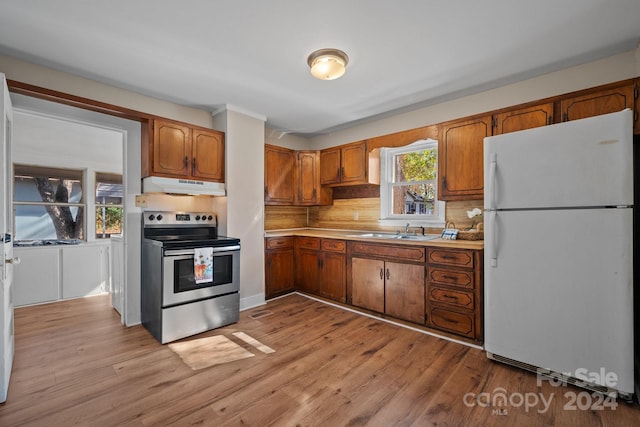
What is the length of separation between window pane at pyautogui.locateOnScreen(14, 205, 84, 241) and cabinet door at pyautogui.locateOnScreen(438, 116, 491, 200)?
5.26 m

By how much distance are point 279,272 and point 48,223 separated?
348 cm

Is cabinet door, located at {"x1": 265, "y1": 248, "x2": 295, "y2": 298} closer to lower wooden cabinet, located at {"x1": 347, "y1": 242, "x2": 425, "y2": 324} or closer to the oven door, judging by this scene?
the oven door

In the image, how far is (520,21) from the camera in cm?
195

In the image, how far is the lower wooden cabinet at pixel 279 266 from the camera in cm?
387

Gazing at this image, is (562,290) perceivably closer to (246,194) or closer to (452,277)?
(452,277)

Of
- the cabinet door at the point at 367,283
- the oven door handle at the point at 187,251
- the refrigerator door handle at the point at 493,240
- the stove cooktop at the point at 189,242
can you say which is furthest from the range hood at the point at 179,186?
the refrigerator door handle at the point at 493,240

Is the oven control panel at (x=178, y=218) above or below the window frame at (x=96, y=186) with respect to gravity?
below

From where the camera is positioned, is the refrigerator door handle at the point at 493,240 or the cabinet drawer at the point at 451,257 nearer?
the refrigerator door handle at the point at 493,240

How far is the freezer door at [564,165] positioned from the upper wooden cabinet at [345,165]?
1.73 metres

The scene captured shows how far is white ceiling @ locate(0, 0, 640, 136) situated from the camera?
6.03 ft

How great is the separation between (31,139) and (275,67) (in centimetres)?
386

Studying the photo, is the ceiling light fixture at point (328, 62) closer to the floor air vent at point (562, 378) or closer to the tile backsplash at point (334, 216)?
the tile backsplash at point (334, 216)

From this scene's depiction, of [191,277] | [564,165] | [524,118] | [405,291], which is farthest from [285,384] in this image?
[524,118]

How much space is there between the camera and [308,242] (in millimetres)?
3990
